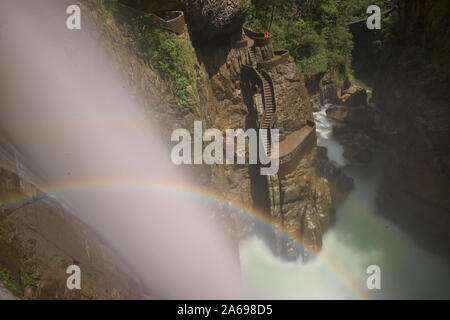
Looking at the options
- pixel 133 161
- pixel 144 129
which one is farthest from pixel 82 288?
pixel 144 129

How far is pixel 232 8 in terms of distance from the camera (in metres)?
13.9

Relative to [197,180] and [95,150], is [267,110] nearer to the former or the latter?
[197,180]

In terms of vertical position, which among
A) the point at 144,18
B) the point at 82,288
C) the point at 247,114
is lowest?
the point at 82,288

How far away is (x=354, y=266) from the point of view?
16578mm

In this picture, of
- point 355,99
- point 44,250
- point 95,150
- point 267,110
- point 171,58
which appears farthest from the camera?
point 355,99

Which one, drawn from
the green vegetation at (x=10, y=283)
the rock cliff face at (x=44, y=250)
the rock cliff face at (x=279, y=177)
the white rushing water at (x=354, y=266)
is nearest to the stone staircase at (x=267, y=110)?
the rock cliff face at (x=279, y=177)

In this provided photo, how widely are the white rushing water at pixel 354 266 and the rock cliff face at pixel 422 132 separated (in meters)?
1.30

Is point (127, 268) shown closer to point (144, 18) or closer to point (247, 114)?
point (144, 18)

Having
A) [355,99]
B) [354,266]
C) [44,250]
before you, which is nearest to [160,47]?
[44,250]

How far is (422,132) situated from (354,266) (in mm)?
9074

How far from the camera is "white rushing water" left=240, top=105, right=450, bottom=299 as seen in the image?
1545 centimetres

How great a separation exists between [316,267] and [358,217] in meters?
5.27

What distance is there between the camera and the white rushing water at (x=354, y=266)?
15445 millimetres

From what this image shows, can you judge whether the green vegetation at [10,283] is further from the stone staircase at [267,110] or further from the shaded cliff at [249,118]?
the stone staircase at [267,110]
